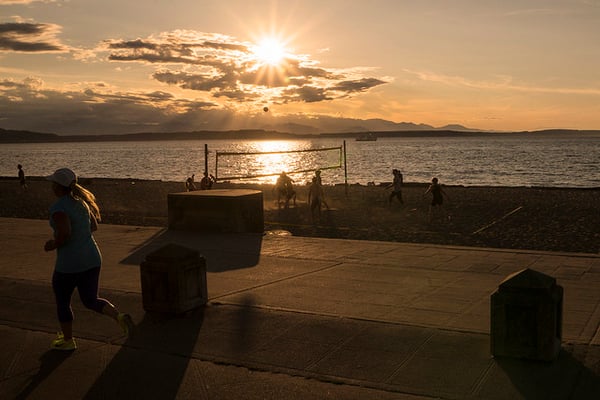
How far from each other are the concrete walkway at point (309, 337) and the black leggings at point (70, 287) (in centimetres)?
44

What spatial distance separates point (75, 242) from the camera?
21.0ft

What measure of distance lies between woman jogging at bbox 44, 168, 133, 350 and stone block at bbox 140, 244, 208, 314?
102 centimetres

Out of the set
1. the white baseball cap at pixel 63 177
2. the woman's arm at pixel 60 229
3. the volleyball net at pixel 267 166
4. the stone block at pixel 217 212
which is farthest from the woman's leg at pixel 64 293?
the volleyball net at pixel 267 166

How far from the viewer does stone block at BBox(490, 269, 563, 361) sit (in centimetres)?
590

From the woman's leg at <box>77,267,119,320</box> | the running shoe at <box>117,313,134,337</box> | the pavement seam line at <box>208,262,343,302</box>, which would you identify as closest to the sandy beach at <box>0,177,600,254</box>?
the pavement seam line at <box>208,262,343,302</box>

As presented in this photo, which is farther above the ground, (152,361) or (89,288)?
(89,288)

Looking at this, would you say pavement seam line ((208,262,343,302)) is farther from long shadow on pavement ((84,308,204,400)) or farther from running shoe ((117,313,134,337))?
running shoe ((117,313,134,337))

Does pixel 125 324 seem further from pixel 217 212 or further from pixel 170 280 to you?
pixel 217 212

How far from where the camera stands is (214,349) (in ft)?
21.6

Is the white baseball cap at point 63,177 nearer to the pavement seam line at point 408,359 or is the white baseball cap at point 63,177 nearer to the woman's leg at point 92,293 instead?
the woman's leg at point 92,293

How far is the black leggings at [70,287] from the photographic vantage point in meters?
6.45

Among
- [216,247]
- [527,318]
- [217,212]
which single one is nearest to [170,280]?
[527,318]

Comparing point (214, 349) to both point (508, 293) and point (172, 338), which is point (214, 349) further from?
point (508, 293)

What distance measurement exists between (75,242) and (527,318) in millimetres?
4215
